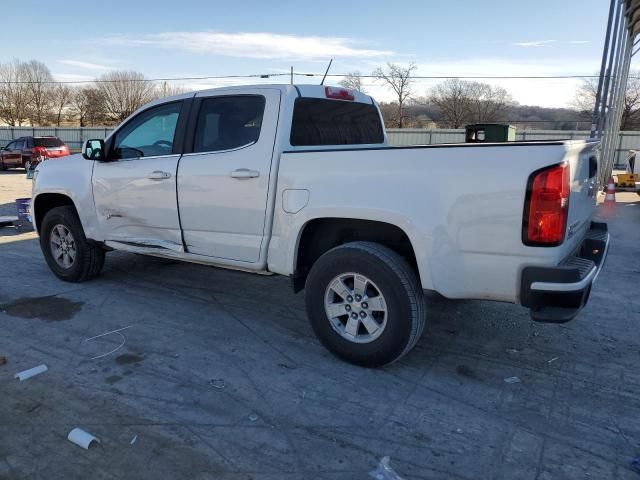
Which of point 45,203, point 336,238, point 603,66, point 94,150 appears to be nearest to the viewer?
point 336,238

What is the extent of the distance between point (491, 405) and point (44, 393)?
9.26ft

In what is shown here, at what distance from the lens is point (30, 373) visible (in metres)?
3.59

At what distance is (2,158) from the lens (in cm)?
2495

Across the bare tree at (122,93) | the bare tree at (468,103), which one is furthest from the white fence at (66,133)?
the bare tree at (468,103)

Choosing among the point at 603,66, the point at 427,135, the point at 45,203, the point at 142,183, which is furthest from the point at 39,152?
the point at 427,135

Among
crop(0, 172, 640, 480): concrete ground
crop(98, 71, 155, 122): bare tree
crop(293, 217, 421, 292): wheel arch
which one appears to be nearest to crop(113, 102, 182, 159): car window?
crop(0, 172, 640, 480): concrete ground

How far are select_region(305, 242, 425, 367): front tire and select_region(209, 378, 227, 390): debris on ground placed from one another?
770mm

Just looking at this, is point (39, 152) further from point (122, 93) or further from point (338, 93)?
point (122, 93)

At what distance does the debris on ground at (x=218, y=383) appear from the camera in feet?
11.3

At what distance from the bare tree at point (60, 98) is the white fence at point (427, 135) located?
87.6 ft

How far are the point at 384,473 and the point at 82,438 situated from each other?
161cm

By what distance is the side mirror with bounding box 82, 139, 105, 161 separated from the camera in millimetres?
5117

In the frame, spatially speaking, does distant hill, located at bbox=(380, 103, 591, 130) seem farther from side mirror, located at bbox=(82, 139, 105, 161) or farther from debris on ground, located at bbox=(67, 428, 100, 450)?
debris on ground, located at bbox=(67, 428, 100, 450)

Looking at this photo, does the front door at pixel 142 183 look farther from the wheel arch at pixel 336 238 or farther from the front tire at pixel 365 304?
the front tire at pixel 365 304
